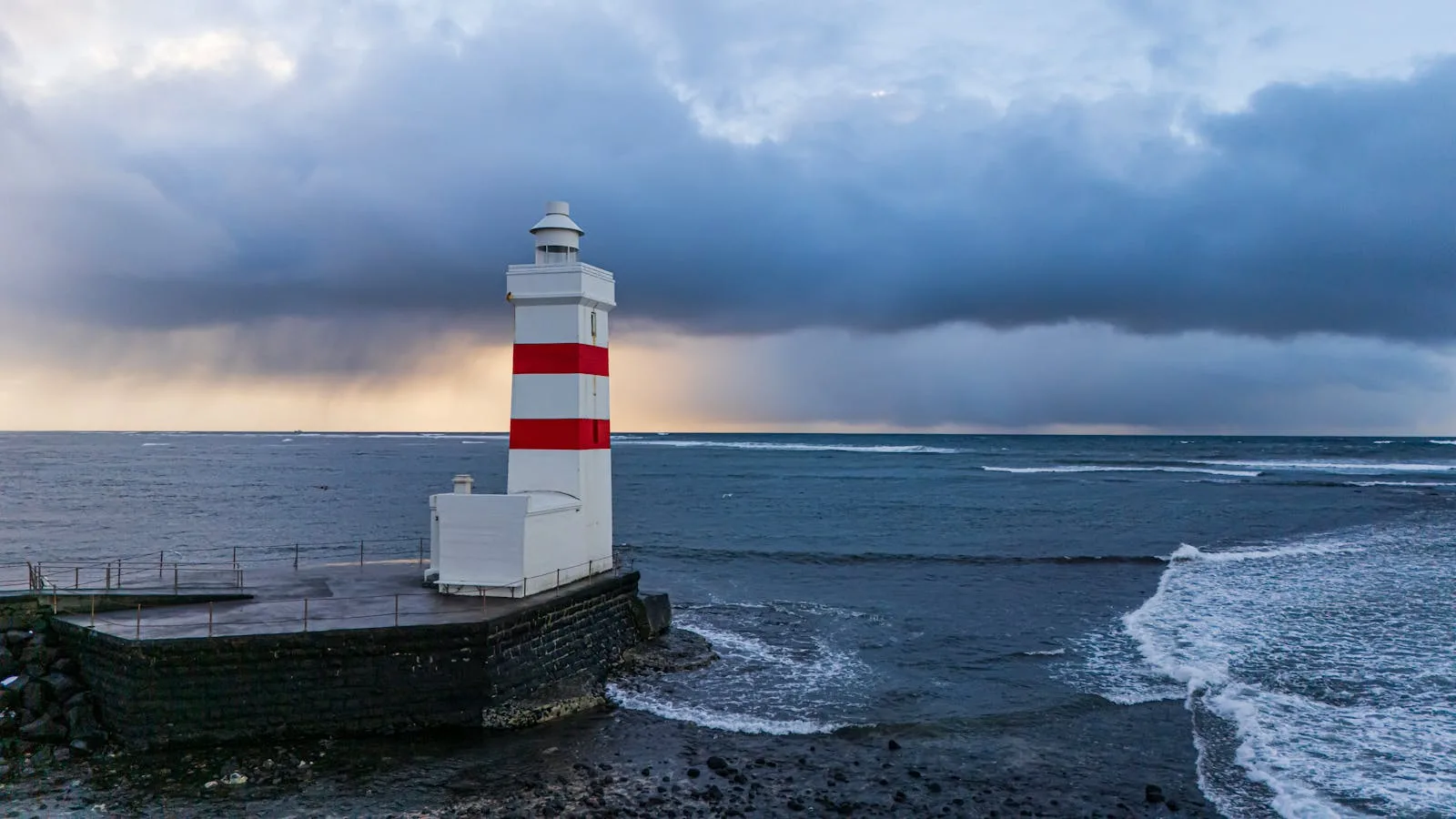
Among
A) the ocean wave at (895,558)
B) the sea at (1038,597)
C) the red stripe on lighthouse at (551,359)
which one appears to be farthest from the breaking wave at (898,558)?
the red stripe on lighthouse at (551,359)

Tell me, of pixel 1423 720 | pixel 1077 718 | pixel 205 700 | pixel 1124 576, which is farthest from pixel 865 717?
pixel 1124 576

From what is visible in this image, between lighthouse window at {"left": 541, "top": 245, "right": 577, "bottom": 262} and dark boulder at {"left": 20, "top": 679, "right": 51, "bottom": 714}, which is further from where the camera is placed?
lighthouse window at {"left": 541, "top": 245, "right": 577, "bottom": 262}

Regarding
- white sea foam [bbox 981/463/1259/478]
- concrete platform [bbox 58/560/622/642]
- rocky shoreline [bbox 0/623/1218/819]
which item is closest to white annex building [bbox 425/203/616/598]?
concrete platform [bbox 58/560/622/642]

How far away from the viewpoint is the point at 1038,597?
2591cm

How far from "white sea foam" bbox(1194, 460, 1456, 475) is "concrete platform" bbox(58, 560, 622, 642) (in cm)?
8896

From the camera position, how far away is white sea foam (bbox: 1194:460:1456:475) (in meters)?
86.8

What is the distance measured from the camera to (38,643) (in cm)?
1391

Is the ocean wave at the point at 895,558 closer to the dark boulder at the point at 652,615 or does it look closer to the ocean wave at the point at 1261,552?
the ocean wave at the point at 1261,552

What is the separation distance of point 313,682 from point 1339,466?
107m

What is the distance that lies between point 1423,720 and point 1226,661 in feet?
12.2

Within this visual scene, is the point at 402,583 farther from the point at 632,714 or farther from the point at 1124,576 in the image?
the point at 1124,576

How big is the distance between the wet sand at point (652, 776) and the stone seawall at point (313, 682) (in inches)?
13.7

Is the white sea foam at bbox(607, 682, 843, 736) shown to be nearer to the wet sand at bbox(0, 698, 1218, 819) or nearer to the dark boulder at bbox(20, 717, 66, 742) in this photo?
the wet sand at bbox(0, 698, 1218, 819)

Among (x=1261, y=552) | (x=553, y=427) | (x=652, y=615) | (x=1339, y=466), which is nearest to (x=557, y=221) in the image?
(x=553, y=427)
